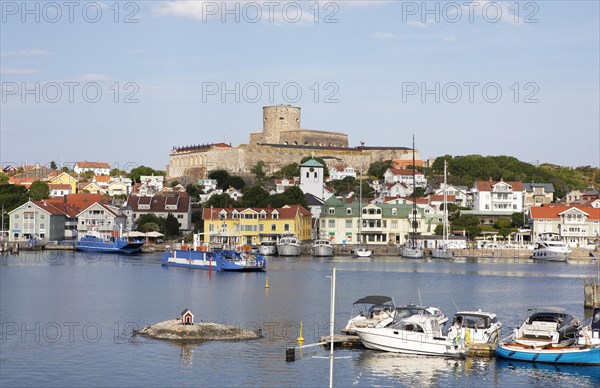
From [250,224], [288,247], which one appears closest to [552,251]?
[288,247]

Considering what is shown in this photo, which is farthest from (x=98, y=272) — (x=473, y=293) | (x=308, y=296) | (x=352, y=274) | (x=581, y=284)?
(x=581, y=284)

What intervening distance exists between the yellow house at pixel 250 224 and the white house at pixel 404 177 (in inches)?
1114

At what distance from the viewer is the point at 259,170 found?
115 meters

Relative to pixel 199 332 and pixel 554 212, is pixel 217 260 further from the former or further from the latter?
pixel 554 212

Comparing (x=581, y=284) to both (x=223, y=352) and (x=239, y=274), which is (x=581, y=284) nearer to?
(x=239, y=274)

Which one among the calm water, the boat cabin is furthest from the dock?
the boat cabin

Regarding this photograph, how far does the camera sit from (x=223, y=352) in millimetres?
27359

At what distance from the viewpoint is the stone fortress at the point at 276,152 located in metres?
118

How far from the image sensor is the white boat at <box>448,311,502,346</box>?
28000 millimetres

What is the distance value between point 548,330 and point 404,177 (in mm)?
78765

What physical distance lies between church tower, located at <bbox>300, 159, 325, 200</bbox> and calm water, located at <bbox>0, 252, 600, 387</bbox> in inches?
1011

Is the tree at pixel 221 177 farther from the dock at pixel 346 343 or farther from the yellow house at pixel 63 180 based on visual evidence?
the dock at pixel 346 343

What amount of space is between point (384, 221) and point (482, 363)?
52344mm

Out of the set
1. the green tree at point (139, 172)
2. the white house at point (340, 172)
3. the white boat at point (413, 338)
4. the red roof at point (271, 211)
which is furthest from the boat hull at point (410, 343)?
the green tree at point (139, 172)
